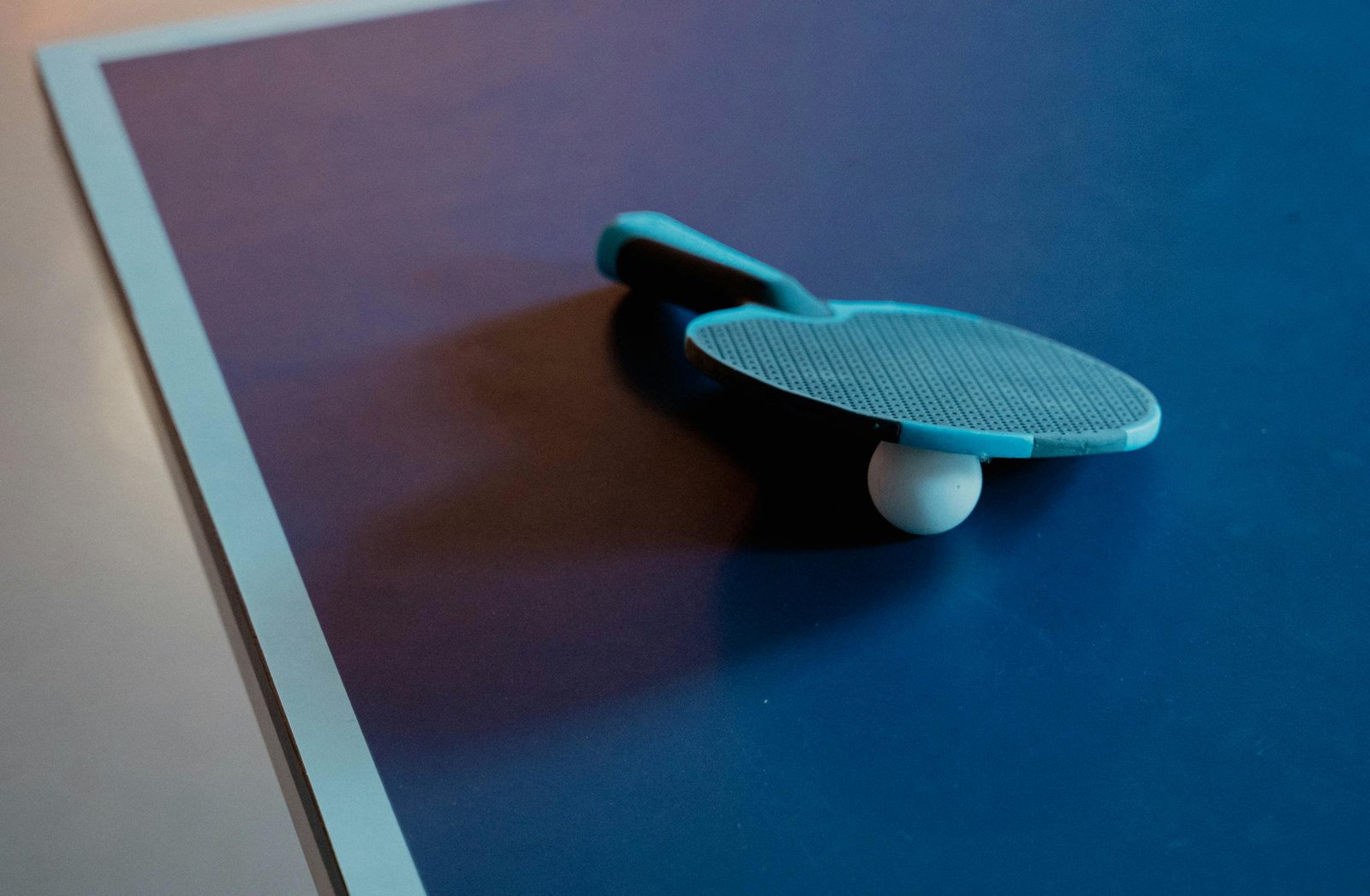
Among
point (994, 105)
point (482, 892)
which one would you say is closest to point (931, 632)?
point (482, 892)

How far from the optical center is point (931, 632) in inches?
43.6

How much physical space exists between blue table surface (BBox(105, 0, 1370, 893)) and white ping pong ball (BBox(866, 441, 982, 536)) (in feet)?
0.11

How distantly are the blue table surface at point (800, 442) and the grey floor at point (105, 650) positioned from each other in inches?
3.8

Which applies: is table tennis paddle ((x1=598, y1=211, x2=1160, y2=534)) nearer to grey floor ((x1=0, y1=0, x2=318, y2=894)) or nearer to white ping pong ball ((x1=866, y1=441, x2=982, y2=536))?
white ping pong ball ((x1=866, y1=441, x2=982, y2=536))

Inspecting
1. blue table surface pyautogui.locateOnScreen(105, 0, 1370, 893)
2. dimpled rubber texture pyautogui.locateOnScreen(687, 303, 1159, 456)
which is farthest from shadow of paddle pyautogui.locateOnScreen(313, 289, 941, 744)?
dimpled rubber texture pyautogui.locateOnScreen(687, 303, 1159, 456)

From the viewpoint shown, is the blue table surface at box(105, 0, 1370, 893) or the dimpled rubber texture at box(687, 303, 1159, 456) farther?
the dimpled rubber texture at box(687, 303, 1159, 456)

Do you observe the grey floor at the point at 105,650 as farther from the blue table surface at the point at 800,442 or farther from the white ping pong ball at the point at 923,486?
the white ping pong ball at the point at 923,486

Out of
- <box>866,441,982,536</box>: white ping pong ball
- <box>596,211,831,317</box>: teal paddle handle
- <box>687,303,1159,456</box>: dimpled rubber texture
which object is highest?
<box>596,211,831,317</box>: teal paddle handle

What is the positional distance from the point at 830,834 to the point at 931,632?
0.21 meters

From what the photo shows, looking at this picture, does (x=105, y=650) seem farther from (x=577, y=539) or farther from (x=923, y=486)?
(x=923, y=486)

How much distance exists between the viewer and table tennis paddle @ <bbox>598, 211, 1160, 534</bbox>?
1.09 metres

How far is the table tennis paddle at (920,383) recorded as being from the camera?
3.56ft

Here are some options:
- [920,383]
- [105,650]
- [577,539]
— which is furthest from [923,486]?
[105,650]

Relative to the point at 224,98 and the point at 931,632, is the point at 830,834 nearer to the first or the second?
the point at 931,632
